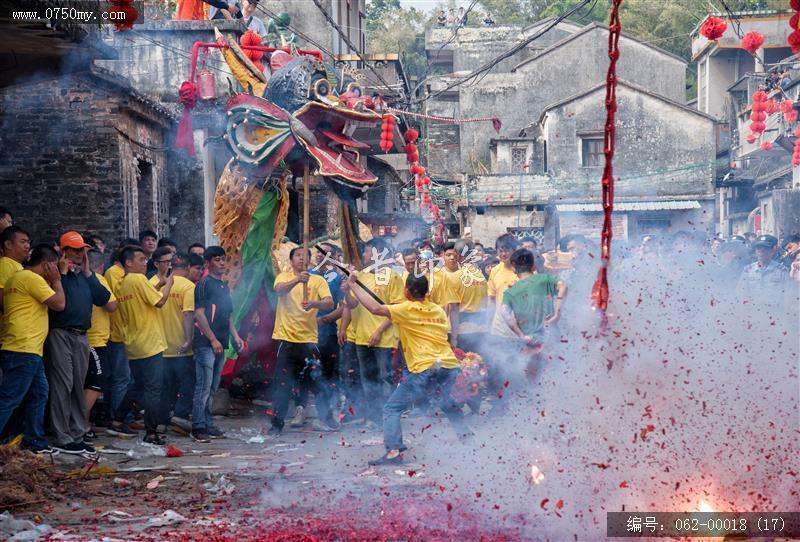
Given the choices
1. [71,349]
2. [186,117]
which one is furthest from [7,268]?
[186,117]

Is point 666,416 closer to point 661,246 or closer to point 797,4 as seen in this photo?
point 797,4

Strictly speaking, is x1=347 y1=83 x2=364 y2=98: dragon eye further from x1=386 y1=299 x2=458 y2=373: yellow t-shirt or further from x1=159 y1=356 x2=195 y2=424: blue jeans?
x1=159 y1=356 x2=195 y2=424: blue jeans

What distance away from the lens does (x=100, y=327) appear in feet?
31.4

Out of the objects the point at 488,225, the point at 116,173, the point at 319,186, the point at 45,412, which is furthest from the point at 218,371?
the point at 488,225

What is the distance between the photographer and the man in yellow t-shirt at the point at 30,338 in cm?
823

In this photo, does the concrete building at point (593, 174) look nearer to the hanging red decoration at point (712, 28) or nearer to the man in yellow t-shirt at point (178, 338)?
the hanging red decoration at point (712, 28)

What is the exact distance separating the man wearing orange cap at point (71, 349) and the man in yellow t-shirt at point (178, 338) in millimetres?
1019

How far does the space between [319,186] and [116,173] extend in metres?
6.61

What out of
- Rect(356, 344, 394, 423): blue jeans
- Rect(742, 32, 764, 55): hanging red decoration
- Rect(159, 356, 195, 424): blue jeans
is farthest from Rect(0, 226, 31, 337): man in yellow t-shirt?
Rect(742, 32, 764, 55): hanging red decoration

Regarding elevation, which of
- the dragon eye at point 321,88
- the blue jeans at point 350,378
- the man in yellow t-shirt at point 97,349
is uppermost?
the dragon eye at point 321,88

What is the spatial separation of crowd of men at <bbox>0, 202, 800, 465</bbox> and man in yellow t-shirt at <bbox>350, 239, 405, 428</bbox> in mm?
14

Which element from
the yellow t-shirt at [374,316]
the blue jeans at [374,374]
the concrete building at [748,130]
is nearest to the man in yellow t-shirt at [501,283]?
the yellow t-shirt at [374,316]

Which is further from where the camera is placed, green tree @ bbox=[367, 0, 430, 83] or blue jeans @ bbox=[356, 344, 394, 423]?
green tree @ bbox=[367, 0, 430, 83]

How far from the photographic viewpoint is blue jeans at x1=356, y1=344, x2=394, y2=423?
1064cm
